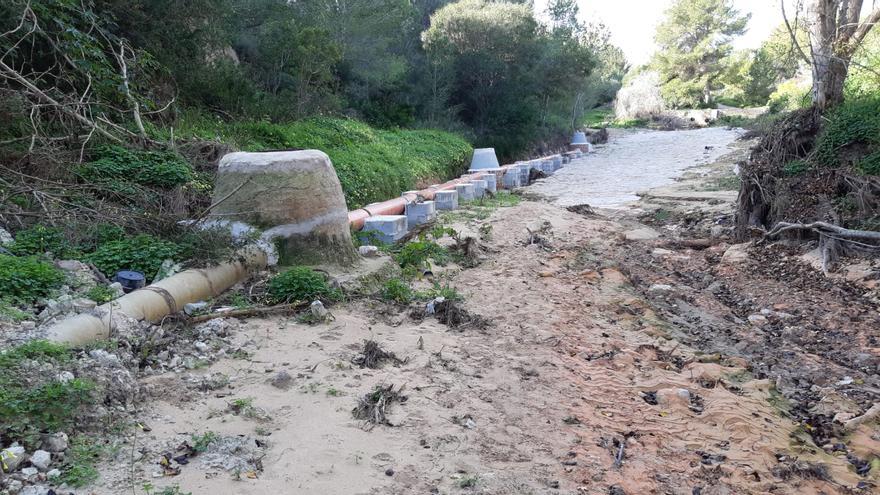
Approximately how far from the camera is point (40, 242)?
612 centimetres

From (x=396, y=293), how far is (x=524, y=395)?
2.14m

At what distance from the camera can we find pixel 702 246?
10.8 metres

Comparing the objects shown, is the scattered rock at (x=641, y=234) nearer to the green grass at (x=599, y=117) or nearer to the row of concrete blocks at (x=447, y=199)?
the row of concrete blocks at (x=447, y=199)

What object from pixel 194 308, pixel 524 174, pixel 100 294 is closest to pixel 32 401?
pixel 100 294

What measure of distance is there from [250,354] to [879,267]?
293 inches

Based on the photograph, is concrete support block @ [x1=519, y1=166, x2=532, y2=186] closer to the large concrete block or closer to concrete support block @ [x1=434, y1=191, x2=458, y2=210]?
concrete support block @ [x1=434, y1=191, x2=458, y2=210]

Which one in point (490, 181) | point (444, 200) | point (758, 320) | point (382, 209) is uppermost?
point (382, 209)

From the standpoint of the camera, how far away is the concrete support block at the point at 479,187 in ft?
48.5

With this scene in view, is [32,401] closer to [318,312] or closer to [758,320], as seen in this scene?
[318,312]

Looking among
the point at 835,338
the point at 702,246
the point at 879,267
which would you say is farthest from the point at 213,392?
the point at 702,246

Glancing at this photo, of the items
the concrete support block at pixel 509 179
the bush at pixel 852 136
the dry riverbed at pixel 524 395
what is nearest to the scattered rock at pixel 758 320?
the dry riverbed at pixel 524 395

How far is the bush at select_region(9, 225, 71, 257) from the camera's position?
5975 millimetres

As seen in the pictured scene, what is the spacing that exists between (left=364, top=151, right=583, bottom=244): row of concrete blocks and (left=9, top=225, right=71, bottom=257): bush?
12.3 ft

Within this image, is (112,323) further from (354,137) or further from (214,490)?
(354,137)
